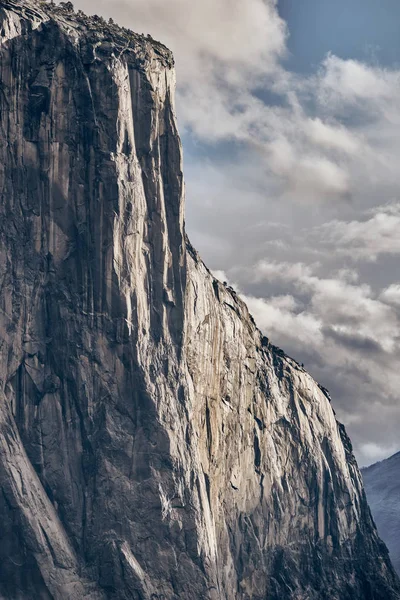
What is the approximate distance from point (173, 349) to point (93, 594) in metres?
26.9

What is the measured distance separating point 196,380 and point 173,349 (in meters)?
5.79

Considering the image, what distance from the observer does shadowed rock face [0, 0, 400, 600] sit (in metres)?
141

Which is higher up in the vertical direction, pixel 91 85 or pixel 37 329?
pixel 91 85

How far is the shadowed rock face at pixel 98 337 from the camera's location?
141375 millimetres

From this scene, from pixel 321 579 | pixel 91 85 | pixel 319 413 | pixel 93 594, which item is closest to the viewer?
pixel 93 594

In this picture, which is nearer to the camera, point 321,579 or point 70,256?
point 70,256

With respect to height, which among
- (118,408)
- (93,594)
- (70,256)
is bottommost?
(93,594)

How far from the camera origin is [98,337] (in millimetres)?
146000

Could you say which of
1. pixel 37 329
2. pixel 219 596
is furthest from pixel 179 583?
pixel 37 329

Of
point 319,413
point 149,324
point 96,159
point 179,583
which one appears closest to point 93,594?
point 179,583

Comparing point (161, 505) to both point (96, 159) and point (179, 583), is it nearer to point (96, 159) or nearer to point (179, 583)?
point (179, 583)

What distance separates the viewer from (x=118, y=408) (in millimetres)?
146000

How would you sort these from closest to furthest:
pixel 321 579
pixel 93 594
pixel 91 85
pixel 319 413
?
pixel 93 594, pixel 91 85, pixel 321 579, pixel 319 413

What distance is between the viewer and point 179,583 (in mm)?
144500
